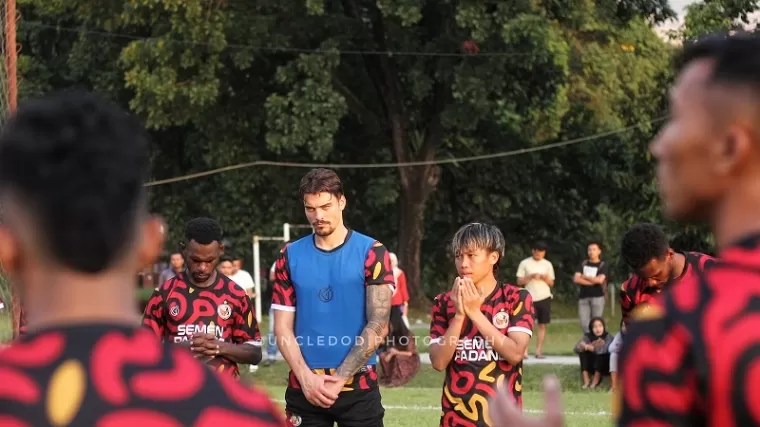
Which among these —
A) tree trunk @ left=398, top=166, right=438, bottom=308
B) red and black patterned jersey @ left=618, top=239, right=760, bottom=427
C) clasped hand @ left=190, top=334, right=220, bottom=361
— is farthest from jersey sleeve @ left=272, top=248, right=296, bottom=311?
tree trunk @ left=398, top=166, right=438, bottom=308

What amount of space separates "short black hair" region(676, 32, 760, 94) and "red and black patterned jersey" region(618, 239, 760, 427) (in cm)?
31

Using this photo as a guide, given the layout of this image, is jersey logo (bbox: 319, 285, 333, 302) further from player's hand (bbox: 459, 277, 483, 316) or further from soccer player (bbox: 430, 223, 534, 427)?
player's hand (bbox: 459, 277, 483, 316)

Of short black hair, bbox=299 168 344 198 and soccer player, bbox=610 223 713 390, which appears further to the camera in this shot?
short black hair, bbox=299 168 344 198

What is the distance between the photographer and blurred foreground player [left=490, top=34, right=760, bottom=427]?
2285mm

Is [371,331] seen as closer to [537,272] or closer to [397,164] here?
[537,272]

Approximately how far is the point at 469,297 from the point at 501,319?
39 centimetres

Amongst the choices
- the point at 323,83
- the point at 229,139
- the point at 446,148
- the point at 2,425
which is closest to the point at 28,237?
the point at 2,425

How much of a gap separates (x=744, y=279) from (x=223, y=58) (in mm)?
28610

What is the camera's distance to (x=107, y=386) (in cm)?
222

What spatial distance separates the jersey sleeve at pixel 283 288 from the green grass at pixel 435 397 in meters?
5.61

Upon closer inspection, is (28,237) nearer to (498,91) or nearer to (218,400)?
(218,400)

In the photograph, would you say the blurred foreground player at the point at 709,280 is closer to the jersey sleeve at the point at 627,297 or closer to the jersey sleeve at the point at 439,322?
the jersey sleeve at the point at 439,322

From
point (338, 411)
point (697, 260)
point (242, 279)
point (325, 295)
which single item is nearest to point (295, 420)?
point (338, 411)

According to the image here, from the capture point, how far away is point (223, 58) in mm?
30375
